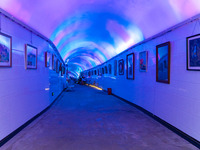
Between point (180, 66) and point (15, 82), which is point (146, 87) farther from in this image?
point (15, 82)

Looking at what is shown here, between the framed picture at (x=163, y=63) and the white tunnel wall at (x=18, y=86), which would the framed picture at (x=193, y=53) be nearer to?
the framed picture at (x=163, y=63)

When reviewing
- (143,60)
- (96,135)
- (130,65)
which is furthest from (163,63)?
(130,65)

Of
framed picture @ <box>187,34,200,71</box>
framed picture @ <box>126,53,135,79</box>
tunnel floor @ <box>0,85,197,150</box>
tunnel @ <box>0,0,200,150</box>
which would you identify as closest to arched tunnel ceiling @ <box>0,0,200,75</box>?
tunnel @ <box>0,0,200,150</box>

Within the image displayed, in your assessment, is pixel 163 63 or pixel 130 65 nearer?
pixel 163 63

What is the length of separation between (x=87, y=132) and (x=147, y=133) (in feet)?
4.77

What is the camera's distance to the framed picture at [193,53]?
11.1 feet

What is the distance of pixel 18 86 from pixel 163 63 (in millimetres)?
4033

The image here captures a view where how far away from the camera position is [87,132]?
404cm

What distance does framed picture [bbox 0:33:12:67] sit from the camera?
3.33 meters

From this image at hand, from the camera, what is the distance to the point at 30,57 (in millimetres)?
4922

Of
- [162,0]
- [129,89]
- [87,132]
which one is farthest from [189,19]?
[129,89]

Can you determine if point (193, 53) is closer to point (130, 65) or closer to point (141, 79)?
point (141, 79)

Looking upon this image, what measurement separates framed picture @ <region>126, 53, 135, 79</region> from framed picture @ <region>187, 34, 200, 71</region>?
3.98 meters

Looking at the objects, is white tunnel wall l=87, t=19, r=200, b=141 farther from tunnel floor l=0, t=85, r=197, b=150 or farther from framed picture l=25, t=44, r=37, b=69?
framed picture l=25, t=44, r=37, b=69
